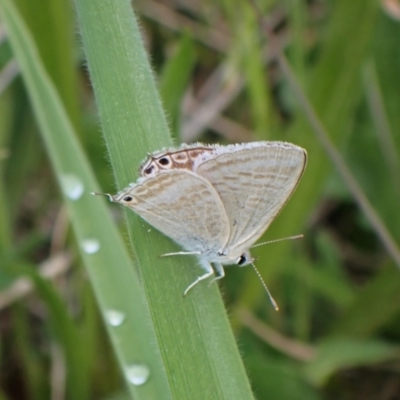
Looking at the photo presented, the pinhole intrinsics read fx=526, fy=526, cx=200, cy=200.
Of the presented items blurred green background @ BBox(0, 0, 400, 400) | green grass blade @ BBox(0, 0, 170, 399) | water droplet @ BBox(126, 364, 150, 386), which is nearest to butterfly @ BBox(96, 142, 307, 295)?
green grass blade @ BBox(0, 0, 170, 399)

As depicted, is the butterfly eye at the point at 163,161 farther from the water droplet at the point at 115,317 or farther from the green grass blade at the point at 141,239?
the water droplet at the point at 115,317

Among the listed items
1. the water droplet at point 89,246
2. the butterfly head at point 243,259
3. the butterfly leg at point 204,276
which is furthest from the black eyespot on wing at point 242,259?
the water droplet at point 89,246

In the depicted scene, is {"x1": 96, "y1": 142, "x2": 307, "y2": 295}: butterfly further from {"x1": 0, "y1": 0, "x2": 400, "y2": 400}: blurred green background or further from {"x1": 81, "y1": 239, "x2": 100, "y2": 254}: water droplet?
{"x1": 0, "y1": 0, "x2": 400, "y2": 400}: blurred green background

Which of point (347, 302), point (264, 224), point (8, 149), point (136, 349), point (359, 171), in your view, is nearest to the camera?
point (136, 349)

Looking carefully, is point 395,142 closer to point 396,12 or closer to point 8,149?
point 396,12

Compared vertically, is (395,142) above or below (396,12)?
below

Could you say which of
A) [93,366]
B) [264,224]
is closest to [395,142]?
[264,224]
